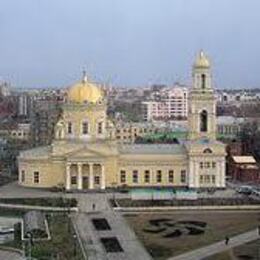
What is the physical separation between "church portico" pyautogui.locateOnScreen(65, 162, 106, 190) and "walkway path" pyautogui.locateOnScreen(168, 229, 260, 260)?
15.7 metres

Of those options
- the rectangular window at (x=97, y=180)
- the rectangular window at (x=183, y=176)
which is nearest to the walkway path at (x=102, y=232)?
the rectangular window at (x=97, y=180)

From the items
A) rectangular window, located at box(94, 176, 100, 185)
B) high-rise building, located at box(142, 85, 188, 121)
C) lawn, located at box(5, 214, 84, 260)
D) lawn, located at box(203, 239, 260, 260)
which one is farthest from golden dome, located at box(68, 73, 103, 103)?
high-rise building, located at box(142, 85, 188, 121)

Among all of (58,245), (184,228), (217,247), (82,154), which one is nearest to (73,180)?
(82,154)

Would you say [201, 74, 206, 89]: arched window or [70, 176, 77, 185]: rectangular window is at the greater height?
[201, 74, 206, 89]: arched window

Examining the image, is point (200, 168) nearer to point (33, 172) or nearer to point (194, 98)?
point (194, 98)

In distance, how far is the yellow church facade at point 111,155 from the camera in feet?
178

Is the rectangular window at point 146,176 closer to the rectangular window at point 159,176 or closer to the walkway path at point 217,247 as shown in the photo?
the rectangular window at point 159,176

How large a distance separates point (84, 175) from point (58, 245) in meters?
18.2

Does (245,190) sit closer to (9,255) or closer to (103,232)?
(103,232)

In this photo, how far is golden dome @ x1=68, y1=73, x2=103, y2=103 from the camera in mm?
56094

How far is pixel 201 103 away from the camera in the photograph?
55.6 metres

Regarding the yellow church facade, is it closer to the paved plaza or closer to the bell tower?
the bell tower

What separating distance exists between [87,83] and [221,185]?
37.9 feet

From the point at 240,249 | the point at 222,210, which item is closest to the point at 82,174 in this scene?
the point at 222,210
